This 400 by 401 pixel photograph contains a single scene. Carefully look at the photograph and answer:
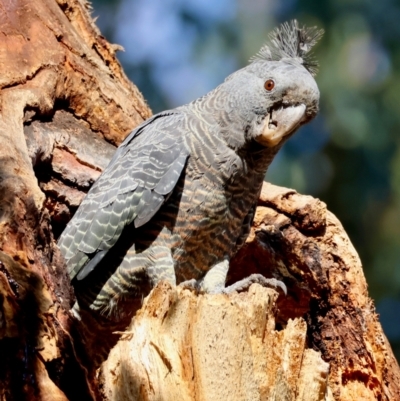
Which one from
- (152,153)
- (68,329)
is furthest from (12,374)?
(152,153)

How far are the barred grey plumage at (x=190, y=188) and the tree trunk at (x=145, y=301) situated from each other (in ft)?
2.33

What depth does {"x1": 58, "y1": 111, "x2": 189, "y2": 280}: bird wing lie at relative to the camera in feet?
16.7

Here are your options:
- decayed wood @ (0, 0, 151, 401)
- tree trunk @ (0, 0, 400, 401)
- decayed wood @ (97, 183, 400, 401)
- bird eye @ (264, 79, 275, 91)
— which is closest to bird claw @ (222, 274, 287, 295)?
tree trunk @ (0, 0, 400, 401)

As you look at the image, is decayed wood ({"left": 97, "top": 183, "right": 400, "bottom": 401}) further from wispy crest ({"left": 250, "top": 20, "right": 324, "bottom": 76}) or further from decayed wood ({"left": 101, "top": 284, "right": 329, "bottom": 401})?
wispy crest ({"left": 250, "top": 20, "right": 324, "bottom": 76})

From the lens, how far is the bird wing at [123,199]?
200 inches

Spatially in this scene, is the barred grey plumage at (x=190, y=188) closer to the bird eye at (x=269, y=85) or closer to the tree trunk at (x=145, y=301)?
the bird eye at (x=269, y=85)

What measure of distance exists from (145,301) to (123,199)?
61.5 inches

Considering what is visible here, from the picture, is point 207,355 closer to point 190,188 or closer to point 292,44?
point 190,188

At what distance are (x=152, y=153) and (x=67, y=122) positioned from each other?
3.75ft

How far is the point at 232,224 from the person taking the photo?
5.41 m

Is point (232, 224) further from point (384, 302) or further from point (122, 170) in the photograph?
point (384, 302)

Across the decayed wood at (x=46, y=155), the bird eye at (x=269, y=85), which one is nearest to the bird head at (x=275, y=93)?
the bird eye at (x=269, y=85)

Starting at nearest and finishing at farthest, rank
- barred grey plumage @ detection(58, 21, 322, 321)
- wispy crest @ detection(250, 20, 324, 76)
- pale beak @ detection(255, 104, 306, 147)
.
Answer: pale beak @ detection(255, 104, 306, 147)
barred grey plumage @ detection(58, 21, 322, 321)
wispy crest @ detection(250, 20, 324, 76)

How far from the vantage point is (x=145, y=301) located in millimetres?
3730
